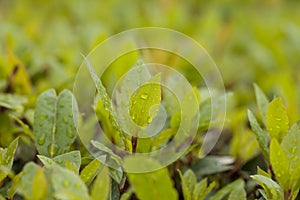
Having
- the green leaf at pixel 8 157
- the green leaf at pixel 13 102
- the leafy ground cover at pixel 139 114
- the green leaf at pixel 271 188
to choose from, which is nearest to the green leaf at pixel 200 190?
the leafy ground cover at pixel 139 114

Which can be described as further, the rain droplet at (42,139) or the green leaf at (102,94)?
the rain droplet at (42,139)

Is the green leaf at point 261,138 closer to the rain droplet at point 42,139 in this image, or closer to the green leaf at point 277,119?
the green leaf at point 277,119

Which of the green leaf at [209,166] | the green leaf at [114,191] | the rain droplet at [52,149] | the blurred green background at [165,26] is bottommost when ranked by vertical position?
the green leaf at [209,166]

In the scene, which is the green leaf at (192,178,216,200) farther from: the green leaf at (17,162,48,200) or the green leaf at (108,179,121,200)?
the green leaf at (17,162,48,200)

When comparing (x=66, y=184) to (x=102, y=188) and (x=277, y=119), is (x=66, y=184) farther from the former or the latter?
(x=277, y=119)

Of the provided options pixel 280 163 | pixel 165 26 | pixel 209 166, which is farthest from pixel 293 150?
pixel 165 26

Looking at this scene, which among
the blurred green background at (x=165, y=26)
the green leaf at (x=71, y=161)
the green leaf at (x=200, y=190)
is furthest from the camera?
the blurred green background at (x=165, y=26)

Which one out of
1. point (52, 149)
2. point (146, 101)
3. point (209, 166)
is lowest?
point (209, 166)
